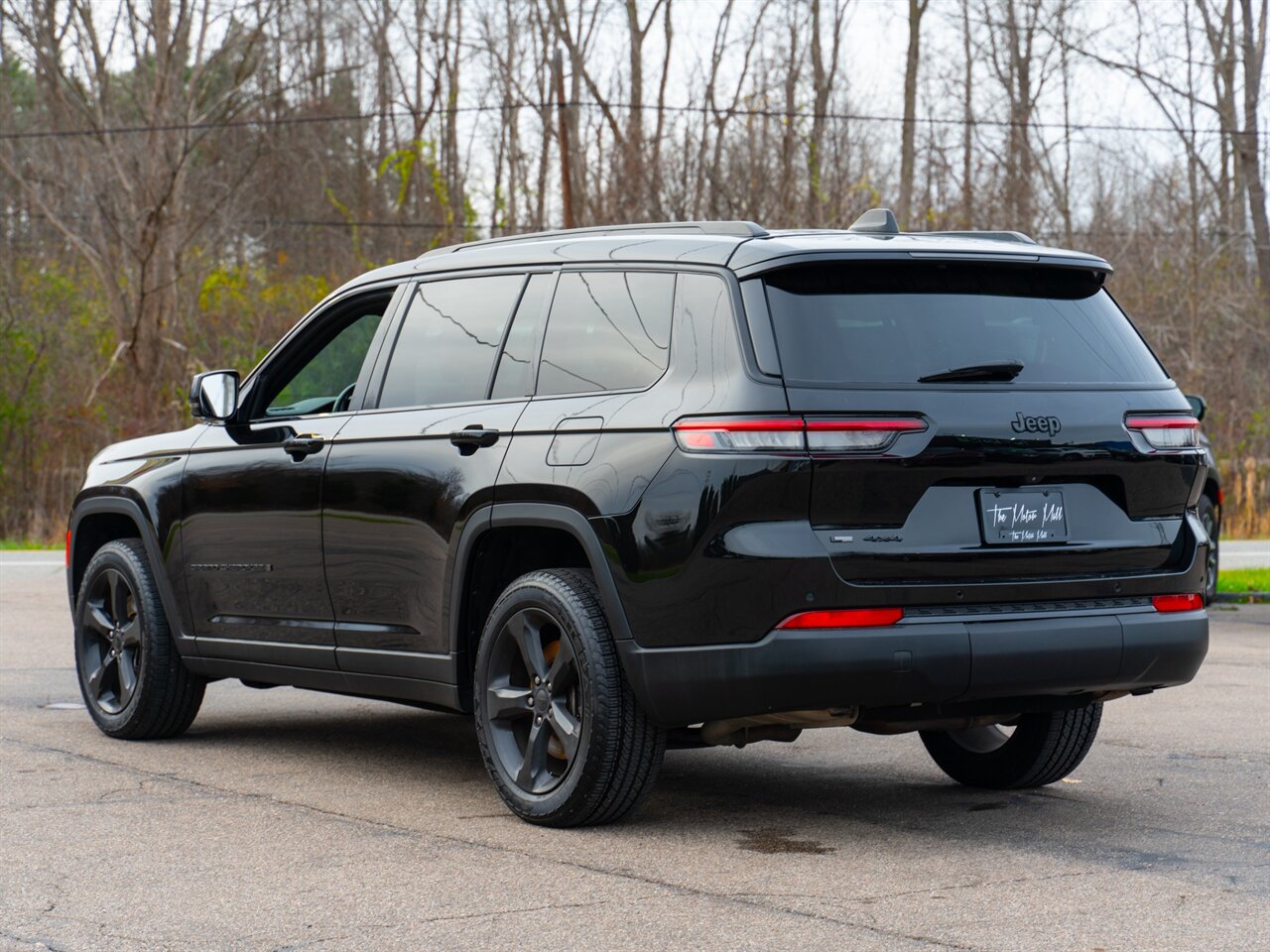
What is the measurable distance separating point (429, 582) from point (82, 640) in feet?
8.70

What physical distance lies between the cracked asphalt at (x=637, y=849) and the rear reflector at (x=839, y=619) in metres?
0.70

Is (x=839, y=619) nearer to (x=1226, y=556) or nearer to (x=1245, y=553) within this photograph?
→ (x=1226, y=556)

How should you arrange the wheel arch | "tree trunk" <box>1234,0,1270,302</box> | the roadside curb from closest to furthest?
1. the wheel arch
2. the roadside curb
3. "tree trunk" <box>1234,0,1270,302</box>

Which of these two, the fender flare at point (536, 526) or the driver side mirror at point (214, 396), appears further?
the driver side mirror at point (214, 396)

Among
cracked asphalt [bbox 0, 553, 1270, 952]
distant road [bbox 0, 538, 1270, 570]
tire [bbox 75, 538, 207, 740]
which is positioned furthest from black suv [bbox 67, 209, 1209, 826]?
distant road [bbox 0, 538, 1270, 570]

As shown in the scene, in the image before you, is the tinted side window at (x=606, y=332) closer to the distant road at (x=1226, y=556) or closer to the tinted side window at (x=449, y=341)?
the tinted side window at (x=449, y=341)

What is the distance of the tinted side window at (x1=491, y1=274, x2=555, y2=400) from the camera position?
20.1 ft

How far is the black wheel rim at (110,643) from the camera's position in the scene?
7.81 metres

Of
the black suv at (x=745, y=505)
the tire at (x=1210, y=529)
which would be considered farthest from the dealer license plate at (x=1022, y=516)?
the tire at (x=1210, y=529)

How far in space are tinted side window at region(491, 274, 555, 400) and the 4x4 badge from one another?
1.64 meters

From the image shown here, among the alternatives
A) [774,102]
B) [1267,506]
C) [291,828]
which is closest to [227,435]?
[291,828]

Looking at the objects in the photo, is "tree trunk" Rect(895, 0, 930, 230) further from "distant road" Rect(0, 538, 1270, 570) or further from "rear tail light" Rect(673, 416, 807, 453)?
"rear tail light" Rect(673, 416, 807, 453)

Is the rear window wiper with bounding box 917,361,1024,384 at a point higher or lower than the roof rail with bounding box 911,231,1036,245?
lower

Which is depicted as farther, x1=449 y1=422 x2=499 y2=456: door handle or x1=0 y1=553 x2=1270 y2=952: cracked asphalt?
x1=449 y1=422 x2=499 y2=456: door handle
